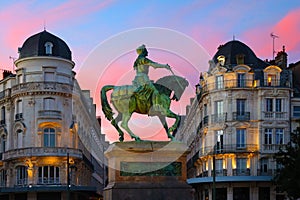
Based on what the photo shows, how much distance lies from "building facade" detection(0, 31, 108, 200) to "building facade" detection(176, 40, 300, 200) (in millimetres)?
11903

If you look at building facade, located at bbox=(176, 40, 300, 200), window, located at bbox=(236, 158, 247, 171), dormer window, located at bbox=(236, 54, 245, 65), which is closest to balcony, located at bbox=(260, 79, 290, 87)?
building facade, located at bbox=(176, 40, 300, 200)

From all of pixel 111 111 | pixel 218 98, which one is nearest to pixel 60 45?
pixel 218 98

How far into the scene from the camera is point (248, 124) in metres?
68.2

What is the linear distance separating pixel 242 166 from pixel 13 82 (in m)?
24.6

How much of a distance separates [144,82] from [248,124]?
4299 centimetres

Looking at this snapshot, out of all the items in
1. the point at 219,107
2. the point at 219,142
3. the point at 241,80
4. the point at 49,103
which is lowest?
the point at 219,142

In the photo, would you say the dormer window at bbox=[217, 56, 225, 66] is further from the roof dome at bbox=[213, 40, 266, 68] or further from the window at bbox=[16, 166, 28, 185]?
the window at bbox=[16, 166, 28, 185]

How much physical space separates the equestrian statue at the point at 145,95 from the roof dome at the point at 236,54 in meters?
43.4

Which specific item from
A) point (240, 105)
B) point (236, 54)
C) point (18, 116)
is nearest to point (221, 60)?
point (236, 54)

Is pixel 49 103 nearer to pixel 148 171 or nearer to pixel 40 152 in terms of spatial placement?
pixel 40 152

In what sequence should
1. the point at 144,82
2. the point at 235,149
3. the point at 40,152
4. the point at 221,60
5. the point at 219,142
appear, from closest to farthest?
1. the point at 144,82
2. the point at 40,152
3. the point at 235,149
4. the point at 219,142
5. the point at 221,60

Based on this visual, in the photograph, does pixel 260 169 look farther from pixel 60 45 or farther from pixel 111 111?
pixel 111 111

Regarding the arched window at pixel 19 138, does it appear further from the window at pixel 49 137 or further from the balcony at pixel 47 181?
the balcony at pixel 47 181

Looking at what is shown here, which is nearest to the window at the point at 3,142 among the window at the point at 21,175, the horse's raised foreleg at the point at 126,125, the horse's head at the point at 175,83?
the window at the point at 21,175
